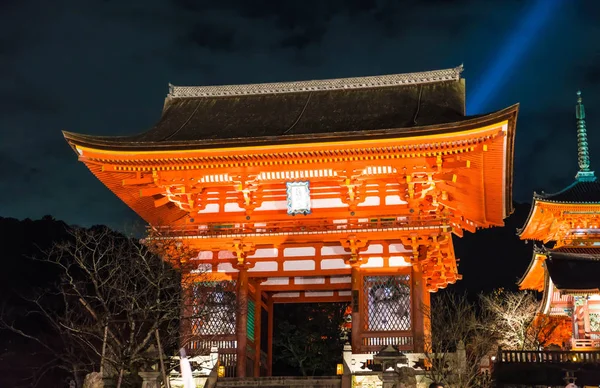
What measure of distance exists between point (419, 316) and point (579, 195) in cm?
1937

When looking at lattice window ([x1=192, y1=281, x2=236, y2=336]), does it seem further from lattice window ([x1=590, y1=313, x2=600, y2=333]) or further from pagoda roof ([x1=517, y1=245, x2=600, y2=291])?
lattice window ([x1=590, y1=313, x2=600, y2=333])

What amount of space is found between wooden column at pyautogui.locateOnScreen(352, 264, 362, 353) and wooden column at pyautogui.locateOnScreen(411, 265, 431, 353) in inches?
62.4

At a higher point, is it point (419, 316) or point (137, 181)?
point (137, 181)

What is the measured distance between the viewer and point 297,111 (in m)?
24.0

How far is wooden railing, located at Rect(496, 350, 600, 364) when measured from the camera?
20.7 m

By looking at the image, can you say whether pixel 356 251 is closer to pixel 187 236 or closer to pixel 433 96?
pixel 187 236

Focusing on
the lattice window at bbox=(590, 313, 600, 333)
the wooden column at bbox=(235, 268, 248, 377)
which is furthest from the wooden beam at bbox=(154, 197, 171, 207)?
the lattice window at bbox=(590, 313, 600, 333)

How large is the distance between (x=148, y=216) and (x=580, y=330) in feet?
58.5

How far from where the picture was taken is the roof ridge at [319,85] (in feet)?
81.1

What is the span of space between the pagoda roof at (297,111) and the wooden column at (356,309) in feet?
14.0

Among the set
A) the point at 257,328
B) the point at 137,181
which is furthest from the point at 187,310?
the point at 137,181

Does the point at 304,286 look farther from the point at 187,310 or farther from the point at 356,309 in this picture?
the point at 187,310

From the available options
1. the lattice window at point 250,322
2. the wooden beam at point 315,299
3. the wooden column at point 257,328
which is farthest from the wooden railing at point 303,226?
the wooden beam at point 315,299

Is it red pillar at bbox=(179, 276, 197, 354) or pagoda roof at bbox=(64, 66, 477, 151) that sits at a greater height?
pagoda roof at bbox=(64, 66, 477, 151)
